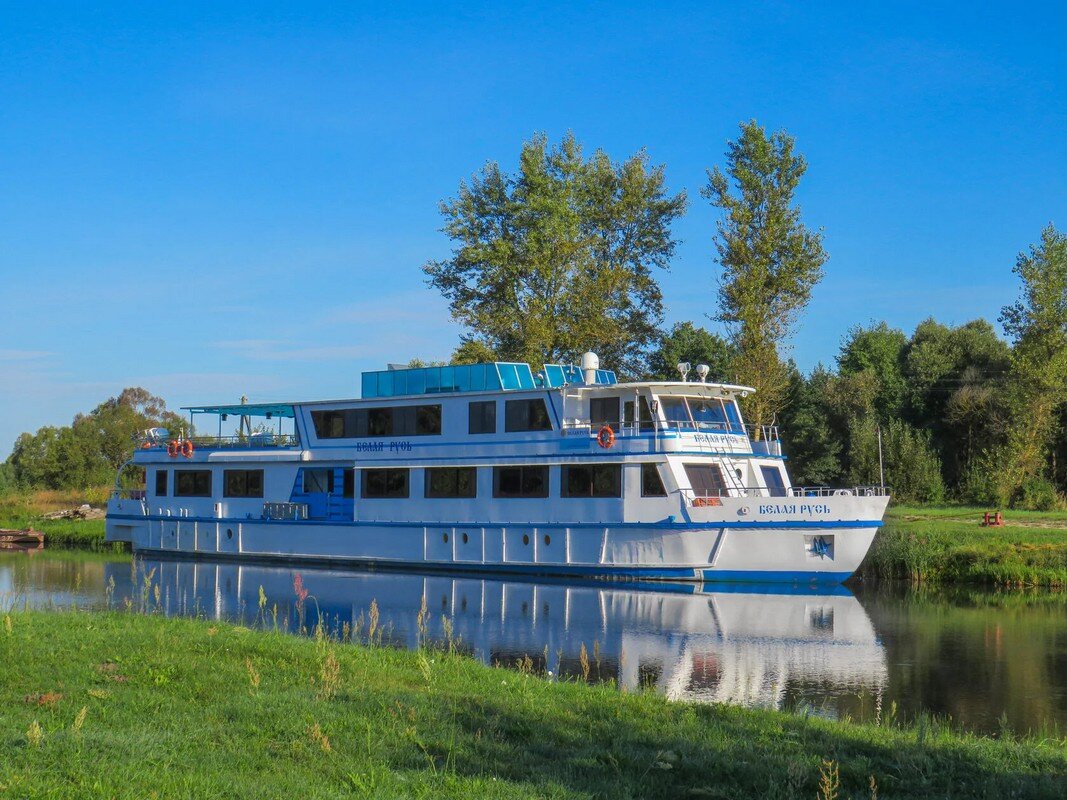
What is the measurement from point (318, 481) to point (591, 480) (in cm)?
1061

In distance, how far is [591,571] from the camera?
3102 centimetres

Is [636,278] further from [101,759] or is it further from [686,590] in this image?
[101,759]

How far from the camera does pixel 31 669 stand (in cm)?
1181

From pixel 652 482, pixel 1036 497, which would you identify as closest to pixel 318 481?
pixel 652 482

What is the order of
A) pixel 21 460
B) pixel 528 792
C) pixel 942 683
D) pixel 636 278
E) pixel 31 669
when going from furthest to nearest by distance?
1. pixel 21 460
2. pixel 636 278
3. pixel 942 683
4. pixel 31 669
5. pixel 528 792

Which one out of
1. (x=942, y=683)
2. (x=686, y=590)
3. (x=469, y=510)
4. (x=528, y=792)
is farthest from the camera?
(x=469, y=510)

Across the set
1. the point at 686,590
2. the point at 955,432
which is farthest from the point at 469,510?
the point at 955,432

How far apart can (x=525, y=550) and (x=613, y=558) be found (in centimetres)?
274

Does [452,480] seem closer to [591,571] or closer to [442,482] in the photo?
[442,482]

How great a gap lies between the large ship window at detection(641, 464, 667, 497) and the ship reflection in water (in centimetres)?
246

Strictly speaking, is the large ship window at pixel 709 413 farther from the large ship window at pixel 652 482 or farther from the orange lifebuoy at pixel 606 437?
the orange lifebuoy at pixel 606 437

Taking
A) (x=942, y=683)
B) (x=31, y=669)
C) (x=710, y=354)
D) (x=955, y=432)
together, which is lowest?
(x=942, y=683)

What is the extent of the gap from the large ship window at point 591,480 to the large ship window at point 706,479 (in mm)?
1921

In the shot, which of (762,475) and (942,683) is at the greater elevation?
(762,475)
